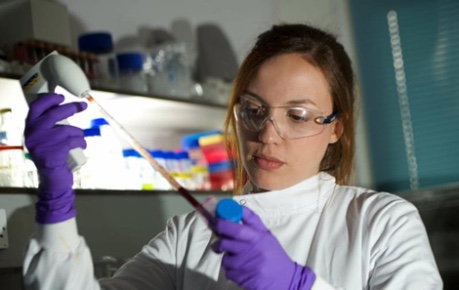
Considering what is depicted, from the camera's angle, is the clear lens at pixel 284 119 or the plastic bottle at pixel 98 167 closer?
the clear lens at pixel 284 119

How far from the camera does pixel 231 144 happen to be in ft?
6.57

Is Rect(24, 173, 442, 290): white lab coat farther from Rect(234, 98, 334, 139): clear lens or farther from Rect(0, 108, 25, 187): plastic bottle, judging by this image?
Rect(0, 108, 25, 187): plastic bottle

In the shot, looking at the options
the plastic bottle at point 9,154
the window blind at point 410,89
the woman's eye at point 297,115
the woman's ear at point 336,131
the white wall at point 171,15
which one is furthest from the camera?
the window blind at point 410,89

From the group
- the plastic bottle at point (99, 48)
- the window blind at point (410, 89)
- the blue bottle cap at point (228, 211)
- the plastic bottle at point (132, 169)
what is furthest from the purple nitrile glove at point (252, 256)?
the window blind at point (410, 89)

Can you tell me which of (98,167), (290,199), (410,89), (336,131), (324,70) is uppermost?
(324,70)

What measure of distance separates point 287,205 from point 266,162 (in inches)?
5.1

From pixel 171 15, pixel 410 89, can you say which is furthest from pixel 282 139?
pixel 410 89

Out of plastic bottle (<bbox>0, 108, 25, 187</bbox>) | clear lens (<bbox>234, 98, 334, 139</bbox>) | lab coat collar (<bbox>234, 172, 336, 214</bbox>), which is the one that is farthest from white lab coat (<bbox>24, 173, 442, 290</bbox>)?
plastic bottle (<bbox>0, 108, 25, 187</bbox>)

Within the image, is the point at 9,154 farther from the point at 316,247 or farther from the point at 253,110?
the point at 316,247

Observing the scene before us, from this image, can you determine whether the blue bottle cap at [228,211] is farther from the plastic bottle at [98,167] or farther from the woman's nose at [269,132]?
the plastic bottle at [98,167]

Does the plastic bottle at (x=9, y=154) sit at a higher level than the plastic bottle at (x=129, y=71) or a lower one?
lower

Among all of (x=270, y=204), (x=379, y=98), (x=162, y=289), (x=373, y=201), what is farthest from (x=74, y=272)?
(x=379, y=98)

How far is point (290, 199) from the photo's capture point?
1.68 meters

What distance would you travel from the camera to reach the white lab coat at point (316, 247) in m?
1.47
